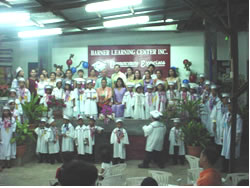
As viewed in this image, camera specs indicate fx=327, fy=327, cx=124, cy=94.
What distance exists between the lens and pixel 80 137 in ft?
31.0

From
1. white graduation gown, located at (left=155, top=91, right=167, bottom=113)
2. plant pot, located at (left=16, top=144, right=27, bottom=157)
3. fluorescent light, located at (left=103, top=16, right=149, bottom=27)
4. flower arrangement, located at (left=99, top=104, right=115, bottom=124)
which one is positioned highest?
fluorescent light, located at (left=103, top=16, right=149, bottom=27)

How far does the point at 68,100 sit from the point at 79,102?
0.36 metres

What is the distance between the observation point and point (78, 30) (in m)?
13.9

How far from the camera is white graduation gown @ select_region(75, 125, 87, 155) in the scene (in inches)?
372

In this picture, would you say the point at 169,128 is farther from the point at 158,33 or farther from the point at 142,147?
the point at 158,33

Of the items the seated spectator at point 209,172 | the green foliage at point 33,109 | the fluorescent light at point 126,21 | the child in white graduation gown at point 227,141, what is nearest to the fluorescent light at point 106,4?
the fluorescent light at point 126,21

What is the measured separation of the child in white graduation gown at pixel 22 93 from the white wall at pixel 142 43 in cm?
420

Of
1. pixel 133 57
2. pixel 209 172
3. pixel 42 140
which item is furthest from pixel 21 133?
pixel 209 172

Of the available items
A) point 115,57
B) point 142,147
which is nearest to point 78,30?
point 115,57

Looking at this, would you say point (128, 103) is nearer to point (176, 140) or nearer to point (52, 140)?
point (176, 140)

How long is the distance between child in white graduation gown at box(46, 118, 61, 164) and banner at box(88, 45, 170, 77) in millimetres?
5140

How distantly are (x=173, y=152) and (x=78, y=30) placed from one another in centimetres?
716

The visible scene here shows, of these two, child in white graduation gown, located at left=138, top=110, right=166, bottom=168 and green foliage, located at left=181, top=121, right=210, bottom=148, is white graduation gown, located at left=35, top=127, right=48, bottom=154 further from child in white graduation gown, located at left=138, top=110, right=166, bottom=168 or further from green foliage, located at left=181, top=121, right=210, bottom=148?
green foliage, located at left=181, top=121, right=210, bottom=148

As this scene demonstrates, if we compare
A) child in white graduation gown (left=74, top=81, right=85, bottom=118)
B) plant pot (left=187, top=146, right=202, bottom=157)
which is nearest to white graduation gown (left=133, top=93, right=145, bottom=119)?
child in white graduation gown (left=74, top=81, right=85, bottom=118)
